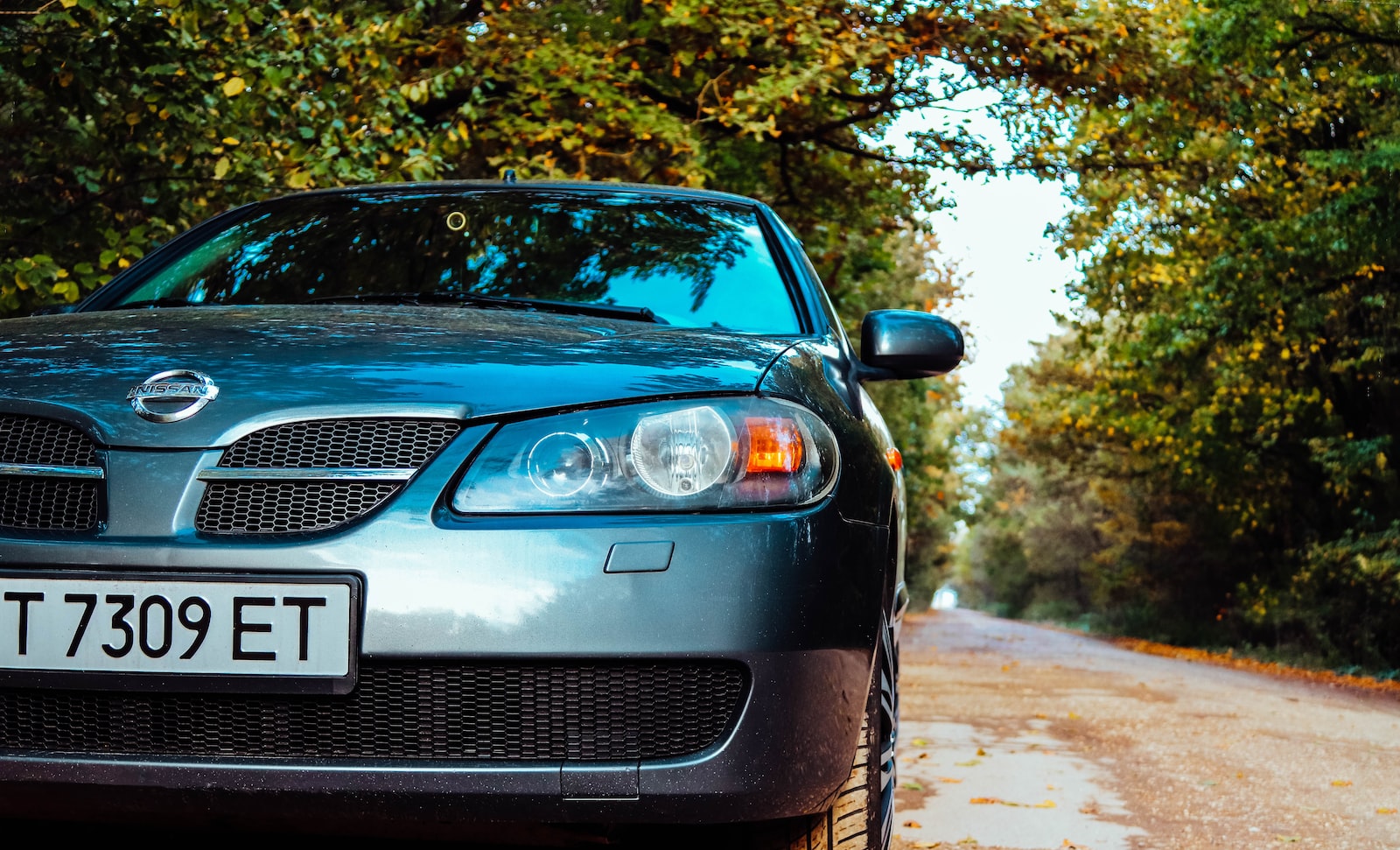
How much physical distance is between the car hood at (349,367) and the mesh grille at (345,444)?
20 millimetres

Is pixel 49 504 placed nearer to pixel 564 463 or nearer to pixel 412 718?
pixel 412 718

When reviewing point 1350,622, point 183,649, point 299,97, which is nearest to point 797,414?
point 183,649

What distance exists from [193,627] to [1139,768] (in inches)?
216

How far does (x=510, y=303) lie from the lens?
2.92m

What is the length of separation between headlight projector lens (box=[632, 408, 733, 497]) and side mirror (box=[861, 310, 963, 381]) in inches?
40.9

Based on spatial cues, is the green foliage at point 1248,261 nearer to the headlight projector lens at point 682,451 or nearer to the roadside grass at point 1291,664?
the roadside grass at point 1291,664

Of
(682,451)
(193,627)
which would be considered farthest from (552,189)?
(193,627)

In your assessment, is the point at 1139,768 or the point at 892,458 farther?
the point at 1139,768

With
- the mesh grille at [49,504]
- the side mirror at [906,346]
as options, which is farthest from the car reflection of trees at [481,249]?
the mesh grille at [49,504]

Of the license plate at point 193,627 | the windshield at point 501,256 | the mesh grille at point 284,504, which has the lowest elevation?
the license plate at point 193,627

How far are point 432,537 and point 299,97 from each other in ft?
20.6

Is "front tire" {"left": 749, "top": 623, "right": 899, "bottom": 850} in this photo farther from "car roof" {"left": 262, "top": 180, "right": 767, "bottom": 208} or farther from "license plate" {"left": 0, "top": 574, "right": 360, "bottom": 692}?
"car roof" {"left": 262, "top": 180, "right": 767, "bottom": 208}

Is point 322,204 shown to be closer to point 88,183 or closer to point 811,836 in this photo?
point 811,836

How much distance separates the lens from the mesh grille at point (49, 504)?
2.03 meters
